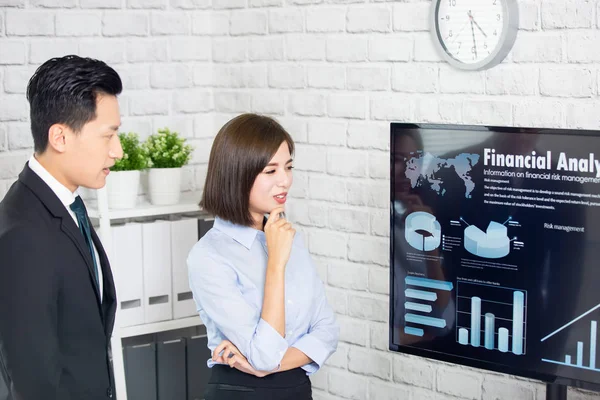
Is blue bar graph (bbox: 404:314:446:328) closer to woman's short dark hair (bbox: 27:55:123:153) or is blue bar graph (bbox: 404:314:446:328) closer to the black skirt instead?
the black skirt

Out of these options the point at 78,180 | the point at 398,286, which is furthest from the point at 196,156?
the point at 78,180

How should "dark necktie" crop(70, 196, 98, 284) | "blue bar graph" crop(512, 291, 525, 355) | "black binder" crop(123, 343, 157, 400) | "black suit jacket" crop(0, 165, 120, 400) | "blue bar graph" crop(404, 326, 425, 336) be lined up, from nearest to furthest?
"black suit jacket" crop(0, 165, 120, 400), "dark necktie" crop(70, 196, 98, 284), "blue bar graph" crop(512, 291, 525, 355), "blue bar graph" crop(404, 326, 425, 336), "black binder" crop(123, 343, 157, 400)

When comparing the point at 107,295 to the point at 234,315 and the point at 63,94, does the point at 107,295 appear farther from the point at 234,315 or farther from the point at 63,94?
the point at 63,94

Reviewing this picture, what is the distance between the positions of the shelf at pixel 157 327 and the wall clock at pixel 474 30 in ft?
4.51

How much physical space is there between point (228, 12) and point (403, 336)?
1.68 m

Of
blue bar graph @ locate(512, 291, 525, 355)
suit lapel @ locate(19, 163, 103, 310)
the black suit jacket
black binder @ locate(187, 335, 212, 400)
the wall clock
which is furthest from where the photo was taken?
black binder @ locate(187, 335, 212, 400)

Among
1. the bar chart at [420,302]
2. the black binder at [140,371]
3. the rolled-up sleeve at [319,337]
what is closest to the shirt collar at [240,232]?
the rolled-up sleeve at [319,337]

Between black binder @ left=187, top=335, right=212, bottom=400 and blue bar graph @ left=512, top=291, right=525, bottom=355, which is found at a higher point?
blue bar graph @ left=512, top=291, right=525, bottom=355

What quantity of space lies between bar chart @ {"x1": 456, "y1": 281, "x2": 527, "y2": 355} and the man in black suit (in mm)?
929

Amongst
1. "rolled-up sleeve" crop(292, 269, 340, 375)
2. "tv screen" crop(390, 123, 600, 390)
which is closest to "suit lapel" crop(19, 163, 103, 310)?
"rolled-up sleeve" crop(292, 269, 340, 375)

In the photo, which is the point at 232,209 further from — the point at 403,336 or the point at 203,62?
the point at 203,62

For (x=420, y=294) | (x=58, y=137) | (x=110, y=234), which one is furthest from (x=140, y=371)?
(x=58, y=137)

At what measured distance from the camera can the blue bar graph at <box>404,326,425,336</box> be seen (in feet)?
7.59

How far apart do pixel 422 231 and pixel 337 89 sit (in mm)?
910
